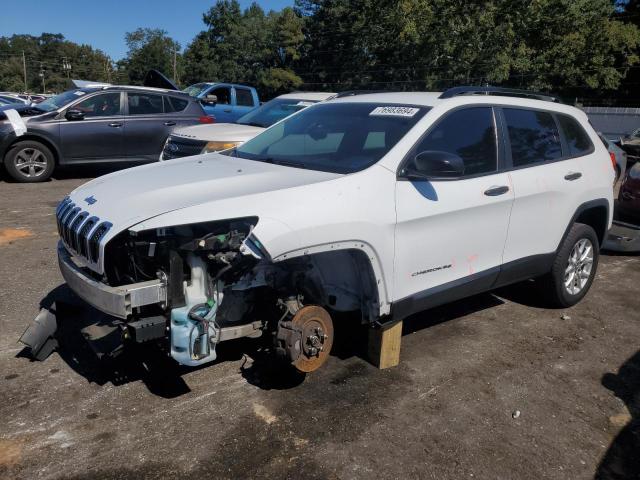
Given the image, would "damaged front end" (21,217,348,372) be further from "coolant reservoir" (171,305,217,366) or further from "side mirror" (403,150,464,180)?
"side mirror" (403,150,464,180)

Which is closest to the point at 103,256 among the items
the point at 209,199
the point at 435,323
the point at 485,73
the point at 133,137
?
the point at 209,199

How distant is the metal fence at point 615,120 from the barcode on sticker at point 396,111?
26.9 m

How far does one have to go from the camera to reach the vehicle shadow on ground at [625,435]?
2.89 meters

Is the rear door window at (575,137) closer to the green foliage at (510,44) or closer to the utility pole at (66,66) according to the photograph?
the green foliage at (510,44)

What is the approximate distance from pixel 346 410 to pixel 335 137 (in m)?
1.90

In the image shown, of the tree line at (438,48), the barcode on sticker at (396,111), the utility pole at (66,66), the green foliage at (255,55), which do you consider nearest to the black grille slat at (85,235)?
the barcode on sticker at (396,111)

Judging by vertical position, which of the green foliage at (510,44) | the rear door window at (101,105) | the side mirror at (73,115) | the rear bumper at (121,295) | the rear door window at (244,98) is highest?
the green foliage at (510,44)

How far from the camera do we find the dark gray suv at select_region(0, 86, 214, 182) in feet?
32.4

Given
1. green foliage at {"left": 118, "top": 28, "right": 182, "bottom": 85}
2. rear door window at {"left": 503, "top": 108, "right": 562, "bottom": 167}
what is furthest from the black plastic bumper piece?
green foliage at {"left": 118, "top": 28, "right": 182, "bottom": 85}

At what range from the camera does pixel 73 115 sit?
9.96m

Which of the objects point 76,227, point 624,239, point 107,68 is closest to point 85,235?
point 76,227

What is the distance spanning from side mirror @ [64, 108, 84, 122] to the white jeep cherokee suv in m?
6.81

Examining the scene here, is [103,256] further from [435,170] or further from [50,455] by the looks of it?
[435,170]

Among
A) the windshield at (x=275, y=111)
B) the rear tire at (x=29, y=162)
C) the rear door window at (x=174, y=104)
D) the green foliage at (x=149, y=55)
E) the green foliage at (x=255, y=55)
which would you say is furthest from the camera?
the green foliage at (x=149, y=55)
